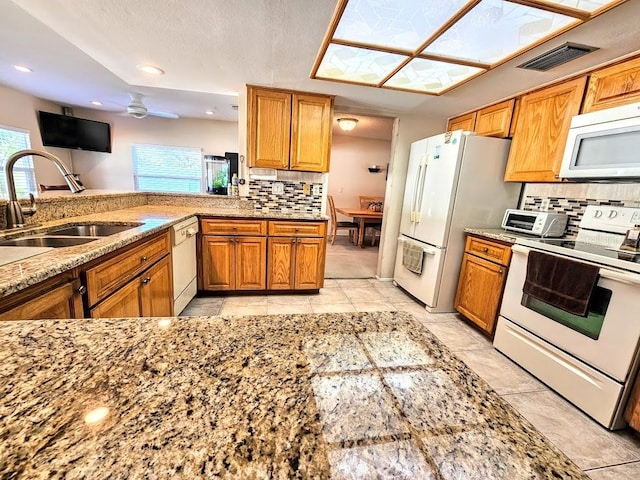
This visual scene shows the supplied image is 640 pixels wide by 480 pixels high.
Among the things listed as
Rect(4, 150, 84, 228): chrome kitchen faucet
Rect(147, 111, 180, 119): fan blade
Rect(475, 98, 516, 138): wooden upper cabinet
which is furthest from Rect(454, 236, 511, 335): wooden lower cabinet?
Rect(147, 111, 180, 119): fan blade

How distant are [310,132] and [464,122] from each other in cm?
174

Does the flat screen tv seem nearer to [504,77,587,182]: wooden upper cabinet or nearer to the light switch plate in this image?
the light switch plate

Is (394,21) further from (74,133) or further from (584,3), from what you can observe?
(74,133)

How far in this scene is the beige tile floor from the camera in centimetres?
134

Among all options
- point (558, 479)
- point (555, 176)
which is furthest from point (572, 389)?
point (558, 479)

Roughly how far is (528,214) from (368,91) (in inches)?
69.6

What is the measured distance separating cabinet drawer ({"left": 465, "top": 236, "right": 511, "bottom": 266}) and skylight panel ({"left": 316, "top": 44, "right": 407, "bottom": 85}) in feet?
5.19

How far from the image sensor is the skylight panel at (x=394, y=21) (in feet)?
4.43

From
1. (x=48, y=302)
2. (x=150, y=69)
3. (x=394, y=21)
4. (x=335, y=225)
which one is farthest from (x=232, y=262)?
(x=335, y=225)

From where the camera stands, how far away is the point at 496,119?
8.57 feet

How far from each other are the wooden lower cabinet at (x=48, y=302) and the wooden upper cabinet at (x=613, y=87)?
10.2 feet

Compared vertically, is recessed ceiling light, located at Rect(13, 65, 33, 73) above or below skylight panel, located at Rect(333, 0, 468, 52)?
above

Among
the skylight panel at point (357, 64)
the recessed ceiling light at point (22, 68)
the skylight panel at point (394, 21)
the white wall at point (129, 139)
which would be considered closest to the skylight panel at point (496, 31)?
the skylight panel at point (394, 21)

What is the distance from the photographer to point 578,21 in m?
1.40
